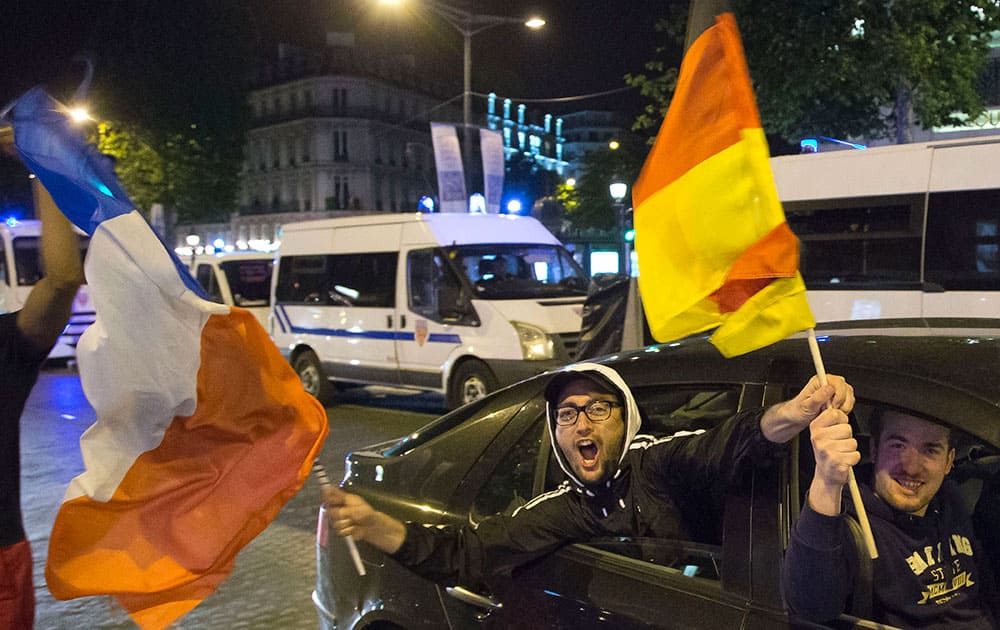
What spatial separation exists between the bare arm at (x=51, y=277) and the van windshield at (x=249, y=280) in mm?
15389

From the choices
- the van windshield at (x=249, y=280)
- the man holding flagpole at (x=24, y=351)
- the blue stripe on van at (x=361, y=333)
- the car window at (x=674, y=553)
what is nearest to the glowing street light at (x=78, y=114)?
the man holding flagpole at (x=24, y=351)

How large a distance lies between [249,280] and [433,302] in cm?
807

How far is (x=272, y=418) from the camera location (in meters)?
2.66

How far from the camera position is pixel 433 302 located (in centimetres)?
1145

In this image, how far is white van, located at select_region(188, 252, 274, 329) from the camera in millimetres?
17672

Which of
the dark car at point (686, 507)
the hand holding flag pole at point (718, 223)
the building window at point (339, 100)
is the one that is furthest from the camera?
the building window at point (339, 100)

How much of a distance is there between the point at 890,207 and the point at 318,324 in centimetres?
780

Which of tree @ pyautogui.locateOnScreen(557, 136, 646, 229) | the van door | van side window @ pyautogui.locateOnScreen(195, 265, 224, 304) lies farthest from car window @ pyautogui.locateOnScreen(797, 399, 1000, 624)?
tree @ pyautogui.locateOnScreen(557, 136, 646, 229)

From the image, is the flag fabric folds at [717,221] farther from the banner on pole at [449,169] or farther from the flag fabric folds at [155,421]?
the banner on pole at [449,169]

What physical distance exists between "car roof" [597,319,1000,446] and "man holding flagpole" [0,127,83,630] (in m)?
1.68

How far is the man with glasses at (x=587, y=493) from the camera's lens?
2508mm

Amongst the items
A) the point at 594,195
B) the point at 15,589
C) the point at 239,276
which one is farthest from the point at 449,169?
the point at 594,195

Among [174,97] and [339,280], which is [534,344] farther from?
[174,97]

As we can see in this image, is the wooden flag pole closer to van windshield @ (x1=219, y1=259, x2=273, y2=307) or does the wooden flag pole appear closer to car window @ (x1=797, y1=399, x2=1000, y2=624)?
car window @ (x1=797, y1=399, x2=1000, y2=624)
